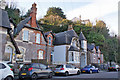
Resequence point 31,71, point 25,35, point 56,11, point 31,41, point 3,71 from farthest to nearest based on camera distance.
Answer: point 56,11
point 31,41
point 25,35
point 31,71
point 3,71

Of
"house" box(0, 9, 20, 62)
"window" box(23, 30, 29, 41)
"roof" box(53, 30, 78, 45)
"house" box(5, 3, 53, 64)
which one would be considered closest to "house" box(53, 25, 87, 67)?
"roof" box(53, 30, 78, 45)

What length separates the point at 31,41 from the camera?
22.6 m

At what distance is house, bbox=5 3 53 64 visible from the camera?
20812 millimetres

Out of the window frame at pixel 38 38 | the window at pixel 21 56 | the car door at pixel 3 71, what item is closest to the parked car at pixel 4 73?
the car door at pixel 3 71

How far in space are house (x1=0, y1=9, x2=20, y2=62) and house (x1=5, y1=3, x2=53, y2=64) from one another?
71 centimetres

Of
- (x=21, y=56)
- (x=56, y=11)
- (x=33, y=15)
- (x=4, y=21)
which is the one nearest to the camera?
(x=4, y=21)

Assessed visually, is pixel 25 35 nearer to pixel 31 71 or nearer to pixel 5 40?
pixel 5 40

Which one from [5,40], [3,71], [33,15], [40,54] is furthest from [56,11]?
[3,71]

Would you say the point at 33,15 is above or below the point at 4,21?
above

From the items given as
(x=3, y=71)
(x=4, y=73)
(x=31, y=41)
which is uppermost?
(x=31, y=41)

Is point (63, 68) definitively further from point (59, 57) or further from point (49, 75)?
point (59, 57)

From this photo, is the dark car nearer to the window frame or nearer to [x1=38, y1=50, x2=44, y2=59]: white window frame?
[x1=38, y1=50, x2=44, y2=59]: white window frame

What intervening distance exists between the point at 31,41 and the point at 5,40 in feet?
20.5

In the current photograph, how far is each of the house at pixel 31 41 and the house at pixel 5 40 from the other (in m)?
0.71
